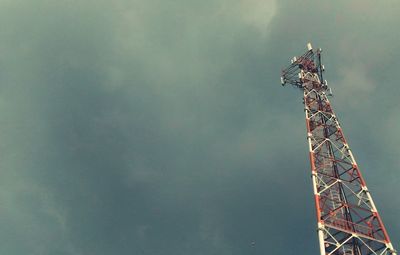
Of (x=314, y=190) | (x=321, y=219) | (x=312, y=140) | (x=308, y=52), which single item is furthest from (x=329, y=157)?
(x=308, y=52)


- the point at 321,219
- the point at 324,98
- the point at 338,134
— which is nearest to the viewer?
the point at 321,219

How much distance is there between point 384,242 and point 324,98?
2769cm

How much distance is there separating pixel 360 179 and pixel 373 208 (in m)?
4.67

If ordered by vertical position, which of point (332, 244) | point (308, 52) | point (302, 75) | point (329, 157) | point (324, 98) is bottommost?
point (332, 244)

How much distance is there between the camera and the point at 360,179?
46.1 meters

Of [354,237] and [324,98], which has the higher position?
[324,98]

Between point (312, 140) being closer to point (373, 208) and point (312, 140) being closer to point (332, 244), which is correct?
point (373, 208)

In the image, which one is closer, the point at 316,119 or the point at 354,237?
the point at 354,237

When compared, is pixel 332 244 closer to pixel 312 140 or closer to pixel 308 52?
pixel 312 140

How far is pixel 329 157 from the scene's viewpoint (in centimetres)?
5038

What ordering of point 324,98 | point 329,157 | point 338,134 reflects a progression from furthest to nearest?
point 324,98 < point 338,134 < point 329,157

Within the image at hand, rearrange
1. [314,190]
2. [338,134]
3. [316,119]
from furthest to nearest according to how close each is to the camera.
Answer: [316,119], [338,134], [314,190]

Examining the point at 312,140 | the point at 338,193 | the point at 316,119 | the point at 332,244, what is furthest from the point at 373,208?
the point at 316,119

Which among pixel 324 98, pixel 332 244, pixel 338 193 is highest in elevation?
pixel 324 98
